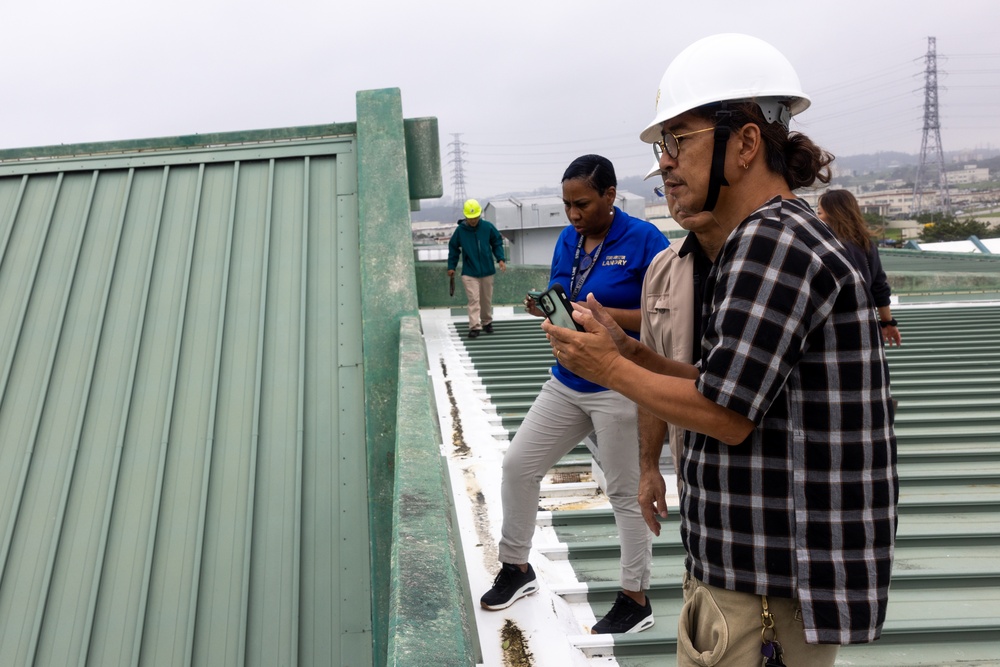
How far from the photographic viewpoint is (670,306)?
2643 mm

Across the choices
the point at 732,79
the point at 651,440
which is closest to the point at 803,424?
the point at 732,79

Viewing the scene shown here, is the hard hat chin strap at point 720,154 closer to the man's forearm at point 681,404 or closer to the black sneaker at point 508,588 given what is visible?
the man's forearm at point 681,404

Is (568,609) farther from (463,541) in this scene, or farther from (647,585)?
(463,541)

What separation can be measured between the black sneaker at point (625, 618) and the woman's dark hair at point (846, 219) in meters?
2.57

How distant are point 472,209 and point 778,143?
797cm

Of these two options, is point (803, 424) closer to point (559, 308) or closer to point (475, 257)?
point (559, 308)

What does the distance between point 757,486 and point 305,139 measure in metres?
5.54

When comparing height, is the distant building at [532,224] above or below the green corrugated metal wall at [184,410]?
above

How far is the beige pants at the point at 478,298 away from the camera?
9656 millimetres

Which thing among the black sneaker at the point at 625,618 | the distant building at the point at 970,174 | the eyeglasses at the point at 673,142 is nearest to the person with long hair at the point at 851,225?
the black sneaker at the point at 625,618

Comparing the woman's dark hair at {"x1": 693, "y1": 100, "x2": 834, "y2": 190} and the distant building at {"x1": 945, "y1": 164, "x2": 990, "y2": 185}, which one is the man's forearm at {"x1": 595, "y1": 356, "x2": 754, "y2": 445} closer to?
the woman's dark hair at {"x1": 693, "y1": 100, "x2": 834, "y2": 190}

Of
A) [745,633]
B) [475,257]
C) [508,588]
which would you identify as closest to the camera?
[745,633]

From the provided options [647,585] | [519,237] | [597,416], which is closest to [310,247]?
[597,416]

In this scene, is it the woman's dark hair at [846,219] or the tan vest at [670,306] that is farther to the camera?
the woman's dark hair at [846,219]
